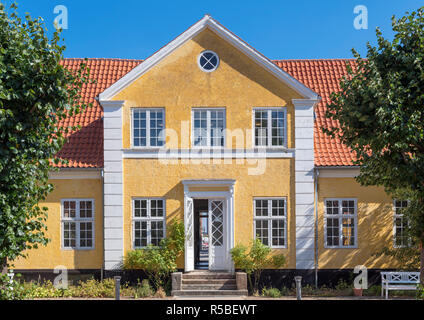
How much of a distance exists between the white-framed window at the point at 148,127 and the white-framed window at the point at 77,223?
8.89 feet

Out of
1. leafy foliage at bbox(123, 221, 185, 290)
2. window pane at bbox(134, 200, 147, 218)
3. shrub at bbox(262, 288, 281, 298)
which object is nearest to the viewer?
shrub at bbox(262, 288, 281, 298)

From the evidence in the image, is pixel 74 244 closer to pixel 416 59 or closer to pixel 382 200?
pixel 382 200

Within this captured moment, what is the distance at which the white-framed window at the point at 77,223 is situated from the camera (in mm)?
16172

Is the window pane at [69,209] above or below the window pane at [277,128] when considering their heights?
below

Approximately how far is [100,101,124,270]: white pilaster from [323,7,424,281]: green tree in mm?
8438

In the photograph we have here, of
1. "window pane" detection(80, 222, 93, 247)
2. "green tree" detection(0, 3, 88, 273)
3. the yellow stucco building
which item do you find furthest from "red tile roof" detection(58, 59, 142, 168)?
"green tree" detection(0, 3, 88, 273)

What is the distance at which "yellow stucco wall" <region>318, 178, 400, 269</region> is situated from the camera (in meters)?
16.0

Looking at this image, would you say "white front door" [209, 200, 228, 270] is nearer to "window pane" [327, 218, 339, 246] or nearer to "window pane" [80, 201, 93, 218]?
"window pane" [327, 218, 339, 246]

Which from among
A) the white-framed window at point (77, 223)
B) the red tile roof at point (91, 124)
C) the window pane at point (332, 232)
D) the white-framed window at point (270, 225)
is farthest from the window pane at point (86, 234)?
the window pane at point (332, 232)

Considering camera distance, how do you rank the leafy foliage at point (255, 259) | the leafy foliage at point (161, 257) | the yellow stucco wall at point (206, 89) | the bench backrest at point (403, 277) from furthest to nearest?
the yellow stucco wall at point (206, 89) → the leafy foliage at point (255, 259) → the leafy foliage at point (161, 257) → the bench backrest at point (403, 277)

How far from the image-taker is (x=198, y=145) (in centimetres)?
1617

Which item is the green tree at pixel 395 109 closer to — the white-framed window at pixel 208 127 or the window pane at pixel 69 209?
the white-framed window at pixel 208 127
